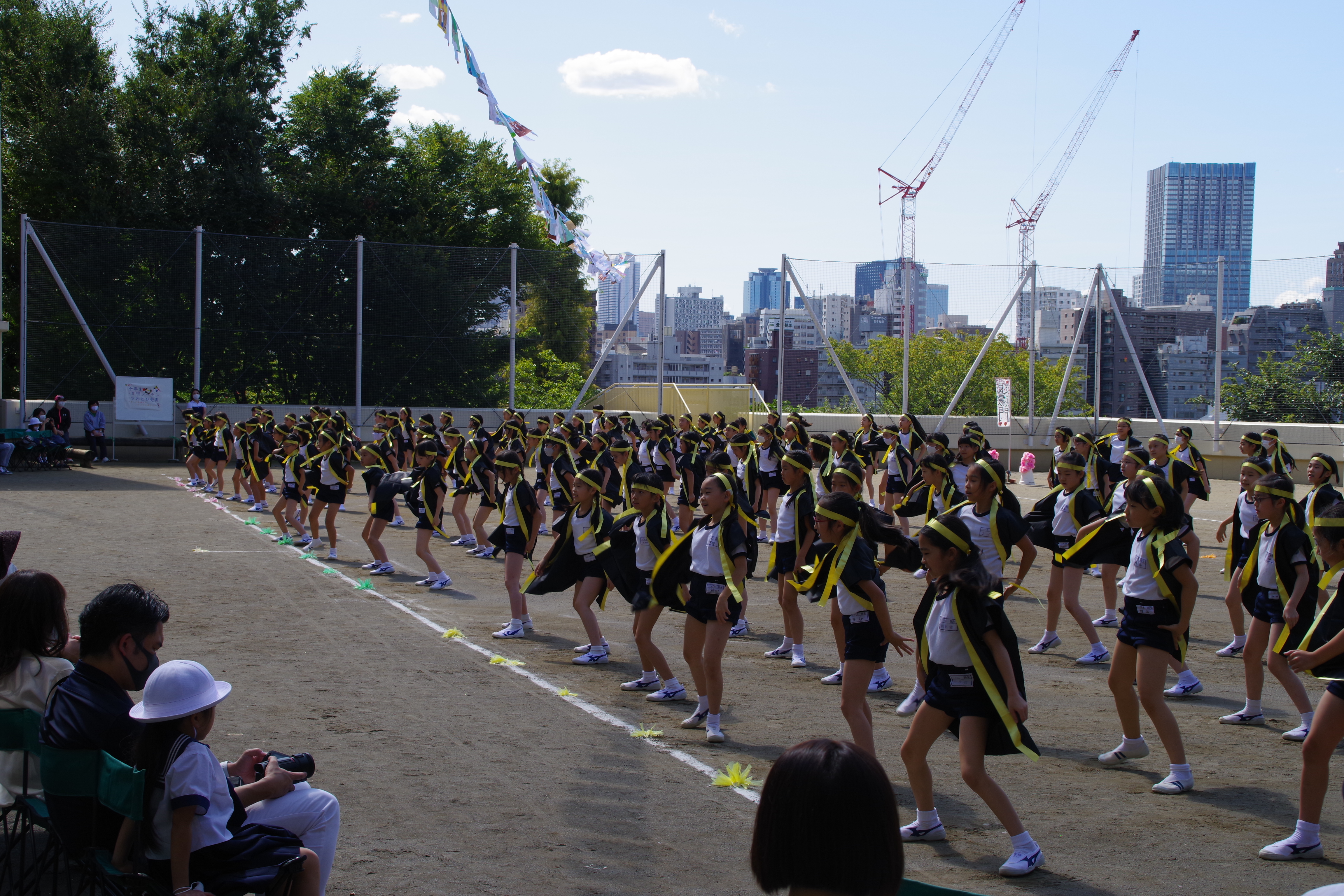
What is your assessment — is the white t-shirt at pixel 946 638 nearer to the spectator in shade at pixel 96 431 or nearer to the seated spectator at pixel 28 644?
the seated spectator at pixel 28 644

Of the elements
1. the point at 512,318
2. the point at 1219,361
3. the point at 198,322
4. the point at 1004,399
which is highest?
the point at 512,318

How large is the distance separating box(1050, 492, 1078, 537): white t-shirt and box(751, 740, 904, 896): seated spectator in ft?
29.7

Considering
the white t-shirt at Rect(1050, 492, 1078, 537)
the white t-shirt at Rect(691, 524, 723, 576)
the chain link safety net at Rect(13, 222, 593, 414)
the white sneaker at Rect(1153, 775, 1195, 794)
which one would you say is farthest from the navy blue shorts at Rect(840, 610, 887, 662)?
the chain link safety net at Rect(13, 222, 593, 414)

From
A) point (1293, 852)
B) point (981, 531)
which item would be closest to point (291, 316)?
point (981, 531)

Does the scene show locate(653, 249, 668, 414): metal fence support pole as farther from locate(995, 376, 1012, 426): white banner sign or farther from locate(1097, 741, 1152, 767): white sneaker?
locate(1097, 741, 1152, 767): white sneaker

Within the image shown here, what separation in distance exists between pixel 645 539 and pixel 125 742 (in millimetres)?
4400

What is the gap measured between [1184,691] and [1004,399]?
1995 cm

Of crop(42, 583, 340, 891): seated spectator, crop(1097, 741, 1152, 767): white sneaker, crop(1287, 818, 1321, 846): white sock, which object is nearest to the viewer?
crop(42, 583, 340, 891): seated spectator

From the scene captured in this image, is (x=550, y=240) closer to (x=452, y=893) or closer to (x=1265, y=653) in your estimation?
(x=1265, y=653)

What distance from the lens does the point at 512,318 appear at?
32.3 m

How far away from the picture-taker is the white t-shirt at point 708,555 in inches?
265

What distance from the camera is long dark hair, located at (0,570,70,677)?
4.17m

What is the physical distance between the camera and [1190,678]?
8109 mm

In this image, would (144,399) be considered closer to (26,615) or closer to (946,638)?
(26,615)
